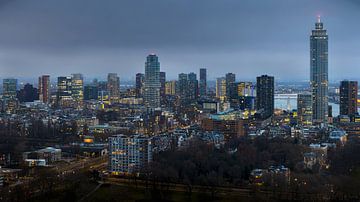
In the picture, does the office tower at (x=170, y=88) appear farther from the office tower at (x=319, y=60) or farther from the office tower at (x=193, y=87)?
the office tower at (x=319, y=60)

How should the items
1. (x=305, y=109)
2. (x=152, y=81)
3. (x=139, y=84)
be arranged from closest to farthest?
1. (x=305, y=109)
2. (x=152, y=81)
3. (x=139, y=84)

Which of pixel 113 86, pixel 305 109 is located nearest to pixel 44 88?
pixel 113 86

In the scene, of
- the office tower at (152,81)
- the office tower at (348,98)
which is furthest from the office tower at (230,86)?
the office tower at (348,98)

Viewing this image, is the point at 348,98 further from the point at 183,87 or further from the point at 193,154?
the point at 193,154

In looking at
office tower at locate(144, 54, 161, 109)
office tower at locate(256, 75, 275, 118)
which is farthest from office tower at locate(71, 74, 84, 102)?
office tower at locate(256, 75, 275, 118)

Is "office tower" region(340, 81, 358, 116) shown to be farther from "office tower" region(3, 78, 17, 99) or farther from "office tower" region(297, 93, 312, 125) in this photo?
"office tower" region(3, 78, 17, 99)
